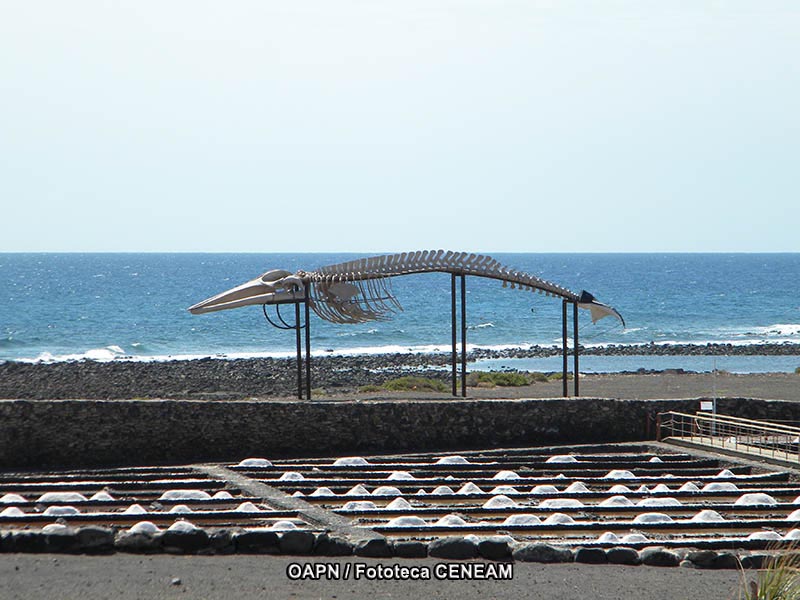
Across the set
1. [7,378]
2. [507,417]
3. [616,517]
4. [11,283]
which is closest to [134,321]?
[7,378]

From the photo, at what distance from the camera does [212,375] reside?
140 ft

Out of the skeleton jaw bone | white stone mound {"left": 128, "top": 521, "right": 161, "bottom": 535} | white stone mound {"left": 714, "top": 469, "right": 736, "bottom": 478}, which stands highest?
the skeleton jaw bone

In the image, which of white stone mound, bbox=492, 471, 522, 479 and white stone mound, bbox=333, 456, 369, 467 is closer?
white stone mound, bbox=492, 471, 522, 479

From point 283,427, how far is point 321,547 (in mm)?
8019

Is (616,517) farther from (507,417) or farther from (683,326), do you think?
(683,326)

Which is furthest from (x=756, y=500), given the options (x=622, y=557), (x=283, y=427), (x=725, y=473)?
(x=283, y=427)

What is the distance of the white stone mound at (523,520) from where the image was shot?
13.6m

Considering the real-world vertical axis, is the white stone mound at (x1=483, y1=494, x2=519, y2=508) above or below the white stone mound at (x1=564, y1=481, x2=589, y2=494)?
above

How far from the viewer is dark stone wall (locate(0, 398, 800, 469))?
61.6ft

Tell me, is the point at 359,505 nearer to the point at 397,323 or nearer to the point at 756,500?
the point at 756,500

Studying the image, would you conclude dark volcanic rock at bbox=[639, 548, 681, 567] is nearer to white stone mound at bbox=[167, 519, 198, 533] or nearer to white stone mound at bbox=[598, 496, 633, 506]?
white stone mound at bbox=[598, 496, 633, 506]

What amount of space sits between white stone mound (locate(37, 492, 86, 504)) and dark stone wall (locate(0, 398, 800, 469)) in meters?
3.47

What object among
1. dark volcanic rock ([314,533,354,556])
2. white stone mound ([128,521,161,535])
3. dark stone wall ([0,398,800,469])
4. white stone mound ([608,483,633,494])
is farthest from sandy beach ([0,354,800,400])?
dark volcanic rock ([314,533,354,556])

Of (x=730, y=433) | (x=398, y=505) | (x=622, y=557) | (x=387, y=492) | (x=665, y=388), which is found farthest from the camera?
(x=665, y=388)
